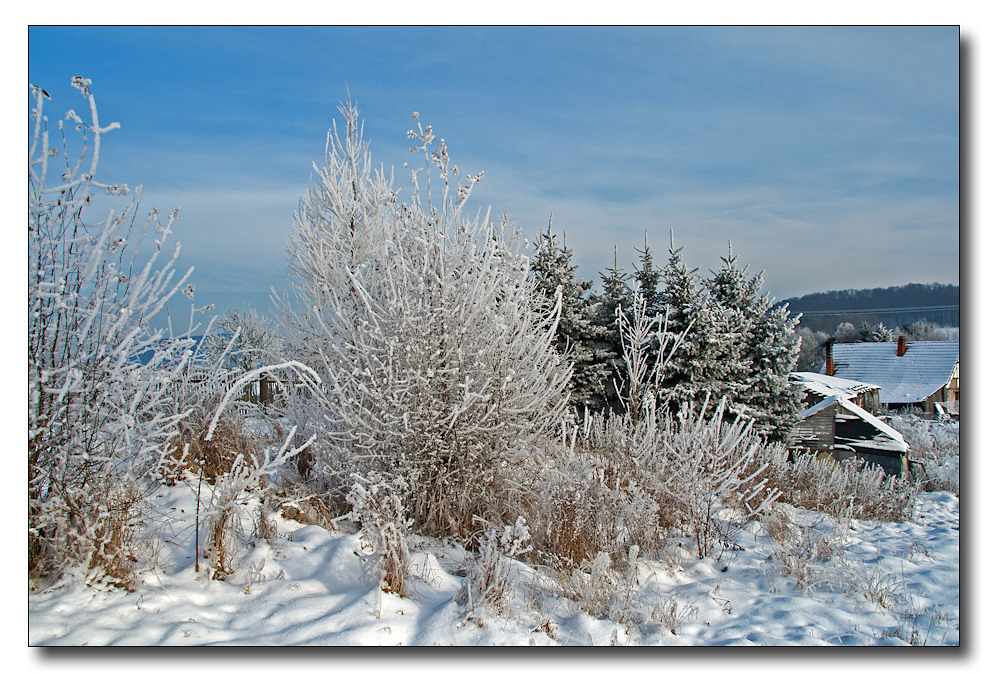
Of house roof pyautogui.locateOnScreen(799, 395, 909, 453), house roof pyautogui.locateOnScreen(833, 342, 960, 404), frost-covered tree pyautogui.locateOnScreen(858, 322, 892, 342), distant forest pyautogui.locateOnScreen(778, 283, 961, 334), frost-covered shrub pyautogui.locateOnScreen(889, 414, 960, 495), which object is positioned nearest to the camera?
distant forest pyautogui.locateOnScreen(778, 283, 961, 334)

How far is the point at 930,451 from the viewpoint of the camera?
29.5 feet

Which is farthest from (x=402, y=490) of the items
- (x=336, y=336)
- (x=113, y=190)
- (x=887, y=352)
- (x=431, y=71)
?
(x=887, y=352)

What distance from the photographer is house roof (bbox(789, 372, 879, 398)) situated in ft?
30.1

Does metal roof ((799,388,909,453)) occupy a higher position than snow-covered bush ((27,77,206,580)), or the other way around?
snow-covered bush ((27,77,206,580))

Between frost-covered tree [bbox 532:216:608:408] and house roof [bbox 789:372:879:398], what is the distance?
4.36 m

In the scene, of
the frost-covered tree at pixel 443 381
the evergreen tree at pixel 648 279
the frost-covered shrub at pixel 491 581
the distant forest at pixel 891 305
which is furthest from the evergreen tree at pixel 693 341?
the frost-covered shrub at pixel 491 581

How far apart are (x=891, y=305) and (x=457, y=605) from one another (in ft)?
11.7

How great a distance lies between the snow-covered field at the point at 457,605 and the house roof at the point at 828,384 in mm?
6148

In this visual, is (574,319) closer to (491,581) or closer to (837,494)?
(837,494)

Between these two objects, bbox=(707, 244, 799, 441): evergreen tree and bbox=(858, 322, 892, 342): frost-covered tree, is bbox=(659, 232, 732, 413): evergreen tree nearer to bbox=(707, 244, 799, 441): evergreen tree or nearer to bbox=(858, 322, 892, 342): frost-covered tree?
bbox=(707, 244, 799, 441): evergreen tree

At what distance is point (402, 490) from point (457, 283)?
5.13 feet

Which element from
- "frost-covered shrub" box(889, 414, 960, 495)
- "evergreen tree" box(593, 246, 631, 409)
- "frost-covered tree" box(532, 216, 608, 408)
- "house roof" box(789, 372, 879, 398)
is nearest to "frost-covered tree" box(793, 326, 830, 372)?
"house roof" box(789, 372, 879, 398)

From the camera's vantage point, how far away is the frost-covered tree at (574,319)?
38.2 feet
